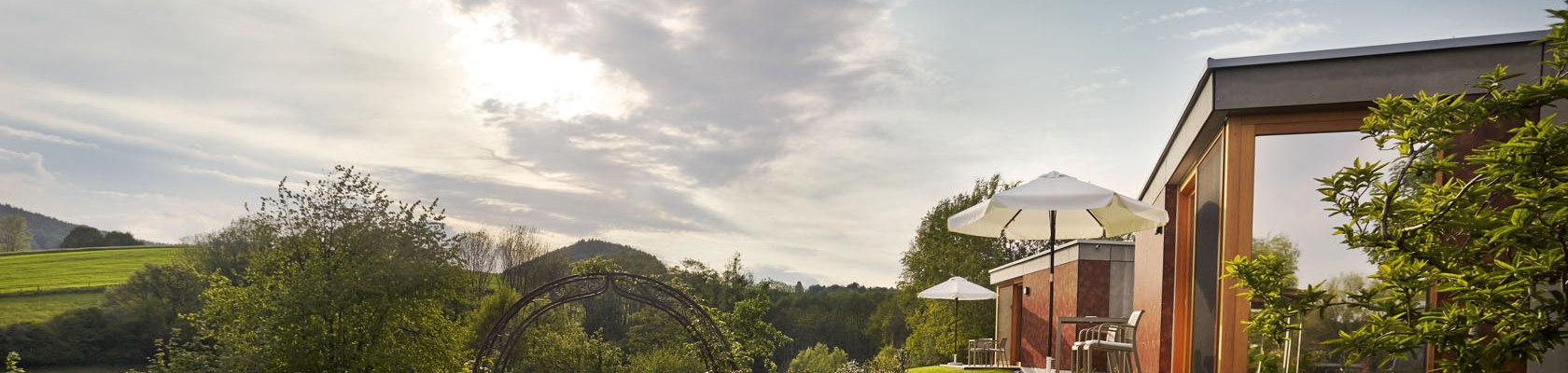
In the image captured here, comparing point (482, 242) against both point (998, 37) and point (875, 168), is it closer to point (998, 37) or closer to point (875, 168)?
point (875, 168)

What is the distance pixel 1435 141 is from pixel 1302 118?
1.39 m

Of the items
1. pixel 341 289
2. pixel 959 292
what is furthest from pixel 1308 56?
pixel 341 289

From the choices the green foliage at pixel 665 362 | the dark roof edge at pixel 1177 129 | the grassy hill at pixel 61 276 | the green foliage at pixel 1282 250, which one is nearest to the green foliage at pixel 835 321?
the green foliage at pixel 665 362

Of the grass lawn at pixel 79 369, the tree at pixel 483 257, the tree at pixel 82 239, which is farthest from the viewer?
the tree at pixel 82 239

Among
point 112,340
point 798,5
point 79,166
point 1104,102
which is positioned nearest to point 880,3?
point 798,5

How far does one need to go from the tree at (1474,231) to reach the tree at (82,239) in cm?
4407

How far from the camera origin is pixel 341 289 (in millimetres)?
13688

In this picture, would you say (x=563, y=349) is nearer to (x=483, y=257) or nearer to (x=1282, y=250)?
(x=483, y=257)

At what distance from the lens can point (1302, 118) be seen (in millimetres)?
4961

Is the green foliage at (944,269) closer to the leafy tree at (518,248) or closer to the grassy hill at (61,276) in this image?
the leafy tree at (518,248)

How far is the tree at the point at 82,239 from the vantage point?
1414 inches

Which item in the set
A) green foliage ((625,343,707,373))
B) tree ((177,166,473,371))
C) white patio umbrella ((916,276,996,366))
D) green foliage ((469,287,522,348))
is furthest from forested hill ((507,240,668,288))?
white patio umbrella ((916,276,996,366))

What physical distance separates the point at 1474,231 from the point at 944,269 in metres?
23.9

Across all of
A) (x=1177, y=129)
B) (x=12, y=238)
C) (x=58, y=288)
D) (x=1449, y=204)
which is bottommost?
(x=58, y=288)
